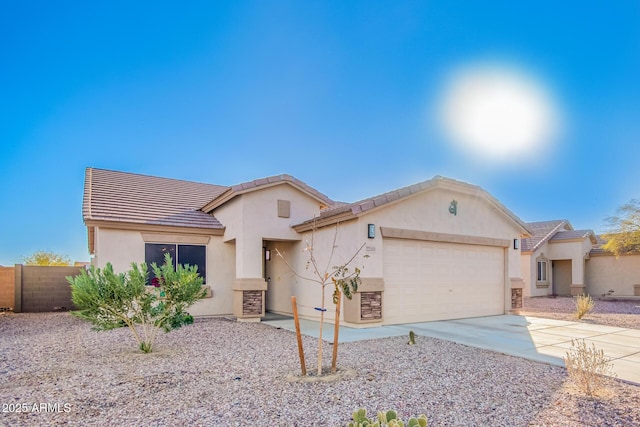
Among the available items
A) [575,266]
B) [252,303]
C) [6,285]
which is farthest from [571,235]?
[6,285]

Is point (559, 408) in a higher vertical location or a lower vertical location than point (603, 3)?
lower

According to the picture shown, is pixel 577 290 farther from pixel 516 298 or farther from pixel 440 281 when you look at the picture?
pixel 440 281

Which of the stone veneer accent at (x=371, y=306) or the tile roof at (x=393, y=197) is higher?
the tile roof at (x=393, y=197)

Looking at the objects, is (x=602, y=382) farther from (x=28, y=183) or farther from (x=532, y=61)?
(x=28, y=183)

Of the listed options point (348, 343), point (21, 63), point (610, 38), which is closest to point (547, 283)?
point (610, 38)

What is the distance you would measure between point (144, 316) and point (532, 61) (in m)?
12.3

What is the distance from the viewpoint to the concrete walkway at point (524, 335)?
25.2ft

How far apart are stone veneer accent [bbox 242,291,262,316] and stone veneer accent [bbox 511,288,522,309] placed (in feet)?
29.9

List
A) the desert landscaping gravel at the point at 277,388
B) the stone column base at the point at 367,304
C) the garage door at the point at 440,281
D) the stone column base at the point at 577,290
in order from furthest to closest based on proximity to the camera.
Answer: the stone column base at the point at 577,290, the garage door at the point at 440,281, the stone column base at the point at 367,304, the desert landscaping gravel at the point at 277,388

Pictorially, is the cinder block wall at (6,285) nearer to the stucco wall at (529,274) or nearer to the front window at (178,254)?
the front window at (178,254)

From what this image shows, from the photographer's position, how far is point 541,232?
26953mm

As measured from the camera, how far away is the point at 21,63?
11789mm

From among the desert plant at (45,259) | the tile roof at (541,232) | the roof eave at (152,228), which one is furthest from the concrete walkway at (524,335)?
the desert plant at (45,259)

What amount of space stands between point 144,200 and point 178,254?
277 centimetres
